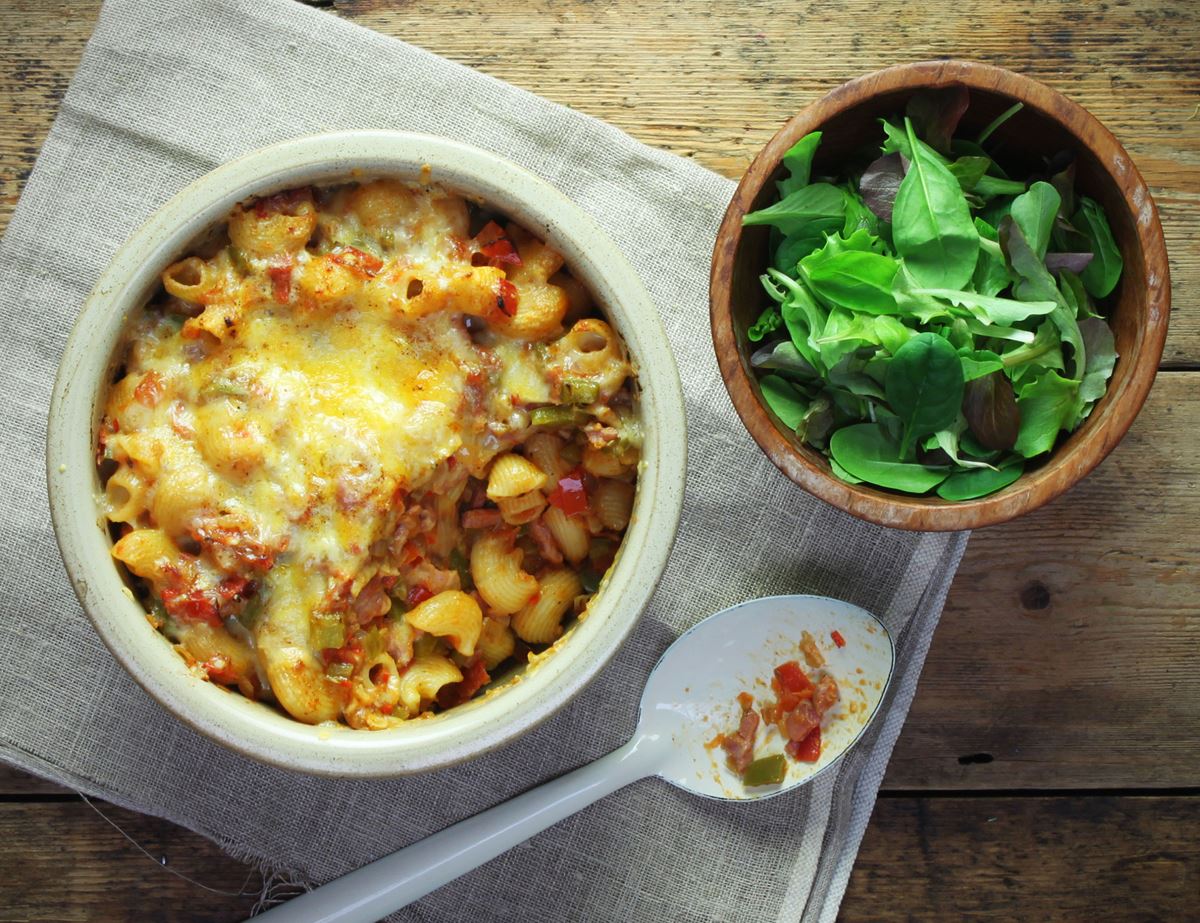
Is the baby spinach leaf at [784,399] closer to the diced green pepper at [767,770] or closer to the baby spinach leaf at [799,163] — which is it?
the baby spinach leaf at [799,163]

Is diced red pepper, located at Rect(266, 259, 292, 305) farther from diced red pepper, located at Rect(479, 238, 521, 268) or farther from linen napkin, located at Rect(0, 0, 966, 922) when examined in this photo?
linen napkin, located at Rect(0, 0, 966, 922)

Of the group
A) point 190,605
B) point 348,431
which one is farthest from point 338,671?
point 348,431

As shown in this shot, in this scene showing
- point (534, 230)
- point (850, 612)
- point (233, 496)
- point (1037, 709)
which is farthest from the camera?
point (1037, 709)

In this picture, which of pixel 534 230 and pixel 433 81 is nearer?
pixel 534 230

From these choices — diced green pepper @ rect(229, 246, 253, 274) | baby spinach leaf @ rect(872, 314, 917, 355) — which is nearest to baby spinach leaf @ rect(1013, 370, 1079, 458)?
baby spinach leaf @ rect(872, 314, 917, 355)

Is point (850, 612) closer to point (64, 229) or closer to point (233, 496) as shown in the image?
point (233, 496)

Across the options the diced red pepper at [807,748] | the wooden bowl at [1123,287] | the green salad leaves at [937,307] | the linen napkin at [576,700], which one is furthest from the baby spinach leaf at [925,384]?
the diced red pepper at [807,748]

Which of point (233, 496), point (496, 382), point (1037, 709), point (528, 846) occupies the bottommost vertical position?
point (528, 846)

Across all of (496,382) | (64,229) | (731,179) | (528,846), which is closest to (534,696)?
(496,382)
